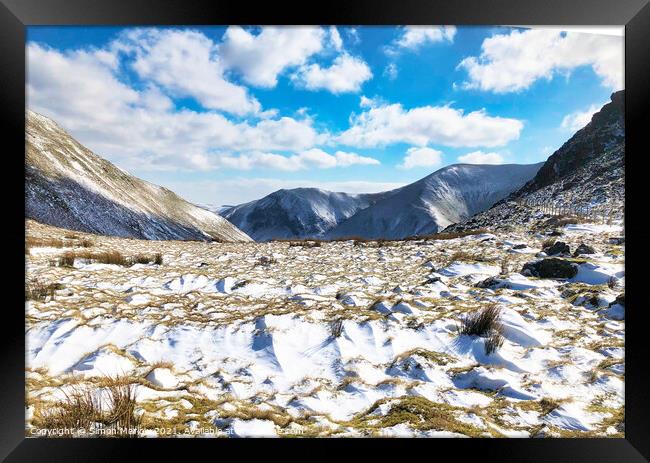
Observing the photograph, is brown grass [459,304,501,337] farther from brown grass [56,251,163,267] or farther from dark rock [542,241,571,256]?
brown grass [56,251,163,267]

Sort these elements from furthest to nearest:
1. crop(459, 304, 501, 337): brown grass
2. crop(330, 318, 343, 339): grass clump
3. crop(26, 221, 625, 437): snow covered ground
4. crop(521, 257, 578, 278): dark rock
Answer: crop(521, 257, 578, 278): dark rock
crop(330, 318, 343, 339): grass clump
crop(459, 304, 501, 337): brown grass
crop(26, 221, 625, 437): snow covered ground

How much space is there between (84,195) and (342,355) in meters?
47.2

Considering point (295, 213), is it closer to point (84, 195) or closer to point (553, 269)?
point (84, 195)

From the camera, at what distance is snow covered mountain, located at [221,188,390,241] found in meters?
162

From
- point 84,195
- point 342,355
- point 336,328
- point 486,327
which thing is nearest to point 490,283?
point 486,327

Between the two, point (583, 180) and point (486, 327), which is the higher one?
point (583, 180)

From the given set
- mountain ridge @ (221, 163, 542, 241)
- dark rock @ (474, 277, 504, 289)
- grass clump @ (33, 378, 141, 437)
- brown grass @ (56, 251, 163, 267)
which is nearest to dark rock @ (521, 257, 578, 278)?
dark rock @ (474, 277, 504, 289)

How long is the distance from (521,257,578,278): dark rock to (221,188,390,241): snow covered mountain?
144 metres

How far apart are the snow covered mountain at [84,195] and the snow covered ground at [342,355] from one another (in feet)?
82.3

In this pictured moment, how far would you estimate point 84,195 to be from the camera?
3775 centimetres

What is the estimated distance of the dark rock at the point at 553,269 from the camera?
698 cm

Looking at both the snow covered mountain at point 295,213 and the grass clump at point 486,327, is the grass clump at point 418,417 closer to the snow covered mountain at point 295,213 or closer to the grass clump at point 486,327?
the grass clump at point 486,327

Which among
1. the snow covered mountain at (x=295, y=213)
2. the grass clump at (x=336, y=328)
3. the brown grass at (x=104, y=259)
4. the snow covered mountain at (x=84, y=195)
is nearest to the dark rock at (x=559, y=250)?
the grass clump at (x=336, y=328)
